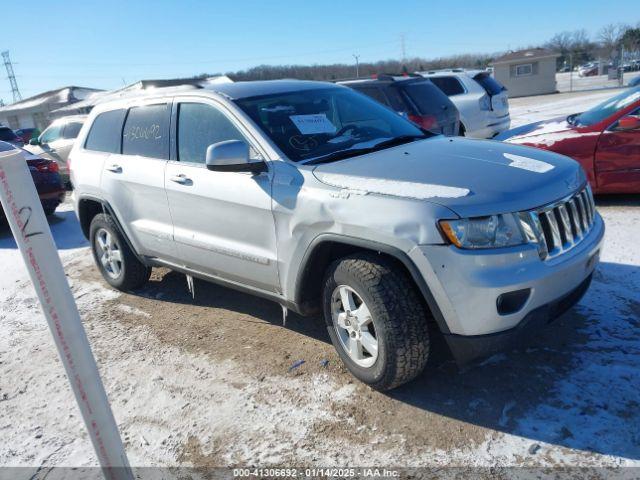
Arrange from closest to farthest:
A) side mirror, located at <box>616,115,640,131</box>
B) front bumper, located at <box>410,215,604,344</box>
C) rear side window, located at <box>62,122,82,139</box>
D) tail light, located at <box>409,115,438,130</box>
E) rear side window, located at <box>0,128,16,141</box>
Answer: front bumper, located at <box>410,215,604,344</box>
side mirror, located at <box>616,115,640,131</box>
tail light, located at <box>409,115,438,130</box>
rear side window, located at <box>0,128,16,141</box>
rear side window, located at <box>62,122,82,139</box>

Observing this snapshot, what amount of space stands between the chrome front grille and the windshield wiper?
3.95ft

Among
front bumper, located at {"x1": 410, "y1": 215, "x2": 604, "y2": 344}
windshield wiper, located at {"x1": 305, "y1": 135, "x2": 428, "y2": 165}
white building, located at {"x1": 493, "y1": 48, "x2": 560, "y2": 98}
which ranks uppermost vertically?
windshield wiper, located at {"x1": 305, "y1": 135, "x2": 428, "y2": 165}

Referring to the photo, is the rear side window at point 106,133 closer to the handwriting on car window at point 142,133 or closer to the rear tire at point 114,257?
the handwriting on car window at point 142,133

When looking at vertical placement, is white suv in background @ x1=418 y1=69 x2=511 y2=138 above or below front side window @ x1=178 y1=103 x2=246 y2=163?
below

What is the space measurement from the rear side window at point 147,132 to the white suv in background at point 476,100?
713 cm

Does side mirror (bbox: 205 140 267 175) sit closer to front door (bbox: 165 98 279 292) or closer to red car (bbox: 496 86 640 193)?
front door (bbox: 165 98 279 292)

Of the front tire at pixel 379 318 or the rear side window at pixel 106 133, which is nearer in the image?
the front tire at pixel 379 318

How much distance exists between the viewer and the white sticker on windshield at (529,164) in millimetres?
3123

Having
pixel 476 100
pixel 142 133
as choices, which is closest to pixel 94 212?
pixel 142 133

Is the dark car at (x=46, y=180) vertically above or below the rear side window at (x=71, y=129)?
below

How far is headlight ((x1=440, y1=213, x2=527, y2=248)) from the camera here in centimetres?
265

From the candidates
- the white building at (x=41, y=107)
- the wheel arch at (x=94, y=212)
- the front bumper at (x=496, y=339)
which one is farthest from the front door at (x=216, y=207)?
the white building at (x=41, y=107)

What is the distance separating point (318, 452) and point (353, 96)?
9.36 feet

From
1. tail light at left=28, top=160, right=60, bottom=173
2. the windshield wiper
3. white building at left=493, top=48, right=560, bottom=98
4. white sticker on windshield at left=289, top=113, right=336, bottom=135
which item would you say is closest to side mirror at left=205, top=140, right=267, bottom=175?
the windshield wiper
